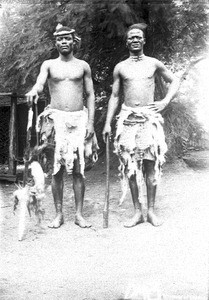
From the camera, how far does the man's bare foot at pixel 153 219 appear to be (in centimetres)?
353

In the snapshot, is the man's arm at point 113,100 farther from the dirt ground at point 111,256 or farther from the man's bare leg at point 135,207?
the dirt ground at point 111,256

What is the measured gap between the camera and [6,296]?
2.33 meters

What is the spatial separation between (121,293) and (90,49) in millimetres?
3695

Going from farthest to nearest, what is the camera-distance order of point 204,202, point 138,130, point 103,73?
point 103,73, point 204,202, point 138,130

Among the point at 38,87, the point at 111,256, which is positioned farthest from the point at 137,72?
the point at 111,256

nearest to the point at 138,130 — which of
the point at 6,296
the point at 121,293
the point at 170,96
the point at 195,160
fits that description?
the point at 170,96

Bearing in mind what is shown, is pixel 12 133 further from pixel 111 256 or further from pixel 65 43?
pixel 111 256

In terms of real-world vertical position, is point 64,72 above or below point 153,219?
above

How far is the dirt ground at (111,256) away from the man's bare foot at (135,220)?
0.06m

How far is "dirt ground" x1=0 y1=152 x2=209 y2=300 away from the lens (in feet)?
7.79

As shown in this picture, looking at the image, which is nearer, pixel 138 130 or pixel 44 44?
pixel 138 130

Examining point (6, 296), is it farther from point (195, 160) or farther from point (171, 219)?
point (195, 160)

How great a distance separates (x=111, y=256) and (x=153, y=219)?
2.54ft

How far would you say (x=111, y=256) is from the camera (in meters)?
2.92
